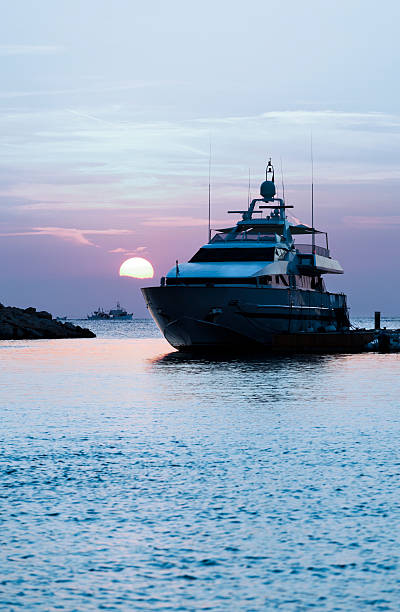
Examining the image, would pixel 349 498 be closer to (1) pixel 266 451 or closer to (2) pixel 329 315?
(1) pixel 266 451

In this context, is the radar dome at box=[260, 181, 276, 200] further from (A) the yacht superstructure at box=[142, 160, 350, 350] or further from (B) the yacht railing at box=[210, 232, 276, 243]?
(B) the yacht railing at box=[210, 232, 276, 243]

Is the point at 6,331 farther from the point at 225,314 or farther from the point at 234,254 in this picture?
the point at 225,314

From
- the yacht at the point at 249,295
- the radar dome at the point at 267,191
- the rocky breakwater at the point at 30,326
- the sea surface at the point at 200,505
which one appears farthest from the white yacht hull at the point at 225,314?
the rocky breakwater at the point at 30,326

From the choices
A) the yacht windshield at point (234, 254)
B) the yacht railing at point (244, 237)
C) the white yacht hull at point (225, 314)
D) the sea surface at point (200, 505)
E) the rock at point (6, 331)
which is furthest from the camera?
the rock at point (6, 331)

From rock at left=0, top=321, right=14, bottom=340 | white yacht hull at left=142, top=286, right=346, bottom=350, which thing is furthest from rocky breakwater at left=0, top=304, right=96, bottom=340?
white yacht hull at left=142, top=286, right=346, bottom=350

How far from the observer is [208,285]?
53062 millimetres

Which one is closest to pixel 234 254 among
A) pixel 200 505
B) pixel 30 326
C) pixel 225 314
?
pixel 225 314

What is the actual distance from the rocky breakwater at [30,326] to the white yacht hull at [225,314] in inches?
2127

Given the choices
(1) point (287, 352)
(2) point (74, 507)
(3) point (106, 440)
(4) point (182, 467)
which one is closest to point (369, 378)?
(1) point (287, 352)

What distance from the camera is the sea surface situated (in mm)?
9312

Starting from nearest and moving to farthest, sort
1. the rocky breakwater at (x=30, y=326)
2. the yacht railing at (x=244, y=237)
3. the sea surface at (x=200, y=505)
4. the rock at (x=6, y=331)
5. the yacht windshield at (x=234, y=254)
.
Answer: the sea surface at (x=200, y=505)
the yacht windshield at (x=234, y=254)
the yacht railing at (x=244, y=237)
the rock at (x=6, y=331)
the rocky breakwater at (x=30, y=326)

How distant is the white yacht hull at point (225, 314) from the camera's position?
5319 cm

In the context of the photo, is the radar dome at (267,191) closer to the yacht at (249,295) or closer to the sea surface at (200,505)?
the yacht at (249,295)

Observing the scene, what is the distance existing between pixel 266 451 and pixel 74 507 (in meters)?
6.50
